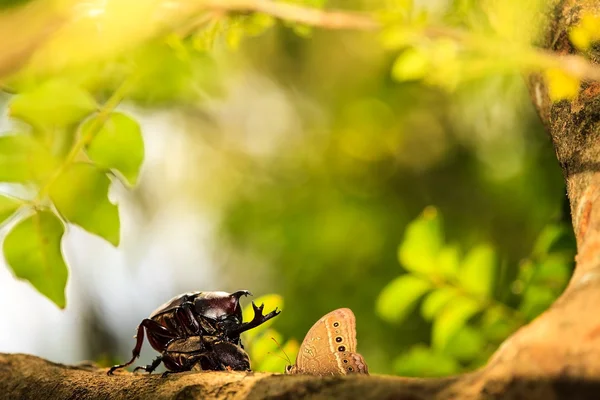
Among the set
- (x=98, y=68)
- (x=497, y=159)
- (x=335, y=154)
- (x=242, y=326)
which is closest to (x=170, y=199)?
(x=335, y=154)

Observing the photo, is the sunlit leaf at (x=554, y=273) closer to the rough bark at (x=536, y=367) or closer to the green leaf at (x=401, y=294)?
the green leaf at (x=401, y=294)

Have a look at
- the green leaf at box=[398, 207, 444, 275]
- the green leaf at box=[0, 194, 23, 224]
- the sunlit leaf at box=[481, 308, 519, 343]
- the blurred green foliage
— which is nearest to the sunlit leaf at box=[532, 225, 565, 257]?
the blurred green foliage

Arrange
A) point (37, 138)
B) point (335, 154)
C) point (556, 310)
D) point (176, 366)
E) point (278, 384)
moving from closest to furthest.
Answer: point (556, 310) < point (278, 384) < point (176, 366) < point (37, 138) < point (335, 154)

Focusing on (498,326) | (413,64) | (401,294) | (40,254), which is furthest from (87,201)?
(498,326)

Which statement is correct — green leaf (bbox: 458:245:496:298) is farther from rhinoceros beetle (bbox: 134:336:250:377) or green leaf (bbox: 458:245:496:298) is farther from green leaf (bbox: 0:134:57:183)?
green leaf (bbox: 0:134:57:183)

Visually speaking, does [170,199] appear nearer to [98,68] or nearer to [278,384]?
[98,68]

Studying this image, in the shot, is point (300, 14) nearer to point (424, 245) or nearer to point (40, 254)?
point (424, 245)
